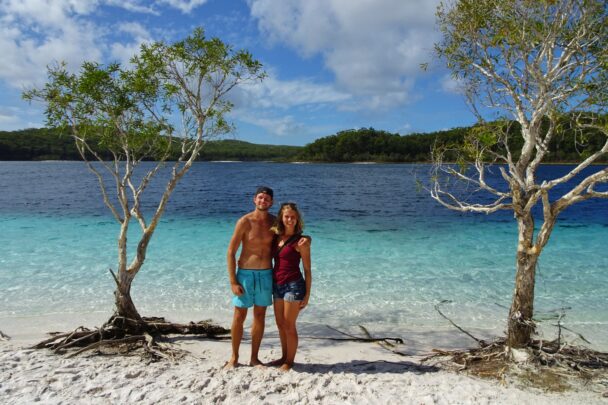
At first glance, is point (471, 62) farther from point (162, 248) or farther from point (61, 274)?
point (162, 248)

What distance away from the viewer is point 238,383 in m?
5.09

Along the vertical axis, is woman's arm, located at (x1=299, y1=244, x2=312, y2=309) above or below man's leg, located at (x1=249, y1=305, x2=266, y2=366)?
above

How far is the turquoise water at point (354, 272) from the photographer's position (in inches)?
373

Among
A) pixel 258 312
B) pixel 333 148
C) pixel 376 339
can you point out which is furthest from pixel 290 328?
pixel 333 148

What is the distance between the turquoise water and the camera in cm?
947

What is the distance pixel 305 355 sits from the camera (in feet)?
21.4

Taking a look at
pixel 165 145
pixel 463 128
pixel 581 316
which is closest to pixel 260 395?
pixel 165 145

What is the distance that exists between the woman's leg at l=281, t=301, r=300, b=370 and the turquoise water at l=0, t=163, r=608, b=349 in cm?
326

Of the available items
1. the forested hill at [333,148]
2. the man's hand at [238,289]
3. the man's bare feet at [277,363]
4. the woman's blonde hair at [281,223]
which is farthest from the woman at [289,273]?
the forested hill at [333,148]

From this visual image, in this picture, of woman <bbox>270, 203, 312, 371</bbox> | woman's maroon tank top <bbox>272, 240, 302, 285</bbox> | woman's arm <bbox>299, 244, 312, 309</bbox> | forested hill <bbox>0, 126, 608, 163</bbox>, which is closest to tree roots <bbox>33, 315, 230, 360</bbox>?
woman <bbox>270, 203, 312, 371</bbox>

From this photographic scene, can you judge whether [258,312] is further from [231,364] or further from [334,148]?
[334,148]

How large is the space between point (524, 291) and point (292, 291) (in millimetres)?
3380

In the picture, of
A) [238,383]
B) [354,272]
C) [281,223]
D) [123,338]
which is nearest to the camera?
[238,383]

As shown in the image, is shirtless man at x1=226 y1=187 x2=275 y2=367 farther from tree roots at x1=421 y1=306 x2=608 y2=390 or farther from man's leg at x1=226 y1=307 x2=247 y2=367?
tree roots at x1=421 y1=306 x2=608 y2=390
